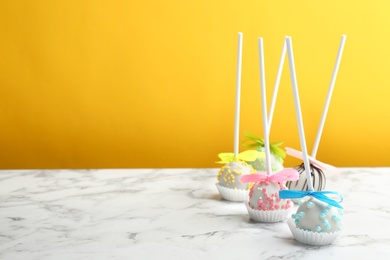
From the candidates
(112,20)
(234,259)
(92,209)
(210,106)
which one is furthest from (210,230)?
(112,20)

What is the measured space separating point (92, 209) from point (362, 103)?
3.13 feet

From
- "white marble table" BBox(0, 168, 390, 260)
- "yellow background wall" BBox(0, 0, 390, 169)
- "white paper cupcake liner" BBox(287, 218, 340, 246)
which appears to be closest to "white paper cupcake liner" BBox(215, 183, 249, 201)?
"white marble table" BBox(0, 168, 390, 260)

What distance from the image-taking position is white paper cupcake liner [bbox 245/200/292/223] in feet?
3.17

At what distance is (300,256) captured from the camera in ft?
2.69

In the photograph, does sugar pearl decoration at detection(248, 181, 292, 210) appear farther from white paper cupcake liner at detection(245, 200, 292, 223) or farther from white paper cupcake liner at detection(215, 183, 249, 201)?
white paper cupcake liner at detection(215, 183, 249, 201)

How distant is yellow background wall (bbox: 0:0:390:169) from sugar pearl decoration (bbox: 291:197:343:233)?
831 mm

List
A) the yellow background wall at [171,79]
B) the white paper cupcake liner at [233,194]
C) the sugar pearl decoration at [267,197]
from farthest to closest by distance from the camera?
the yellow background wall at [171,79], the white paper cupcake liner at [233,194], the sugar pearl decoration at [267,197]

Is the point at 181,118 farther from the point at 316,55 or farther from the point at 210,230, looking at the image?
the point at 210,230

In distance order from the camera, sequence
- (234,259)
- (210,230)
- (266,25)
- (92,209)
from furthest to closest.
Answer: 1. (266,25)
2. (92,209)
3. (210,230)
4. (234,259)

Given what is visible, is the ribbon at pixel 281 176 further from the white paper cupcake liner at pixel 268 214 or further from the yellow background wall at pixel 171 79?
the yellow background wall at pixel 171 79

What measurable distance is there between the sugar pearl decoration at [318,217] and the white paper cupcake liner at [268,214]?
0.10 m

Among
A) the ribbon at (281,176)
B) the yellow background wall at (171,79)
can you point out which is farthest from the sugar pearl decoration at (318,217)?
the yellow background wall at (171,79)

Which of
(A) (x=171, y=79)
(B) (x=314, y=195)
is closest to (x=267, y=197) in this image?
(B) (x=314, y=195)

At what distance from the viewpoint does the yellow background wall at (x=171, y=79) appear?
5.40ft
